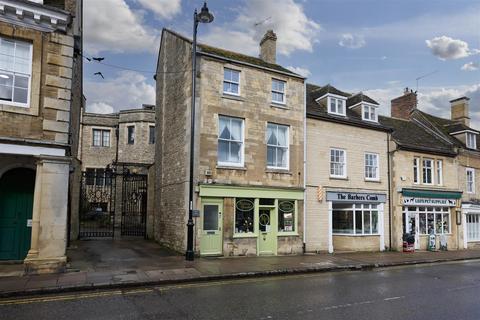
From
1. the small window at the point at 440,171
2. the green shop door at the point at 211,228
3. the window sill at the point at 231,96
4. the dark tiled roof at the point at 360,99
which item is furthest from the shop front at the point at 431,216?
the green shop door at the point at 211,228

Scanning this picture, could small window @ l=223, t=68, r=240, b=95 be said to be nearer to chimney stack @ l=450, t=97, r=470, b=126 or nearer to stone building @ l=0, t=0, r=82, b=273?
stone building @ l=0, t=0, r=82, b=273

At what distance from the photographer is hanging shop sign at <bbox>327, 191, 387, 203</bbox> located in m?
20.3

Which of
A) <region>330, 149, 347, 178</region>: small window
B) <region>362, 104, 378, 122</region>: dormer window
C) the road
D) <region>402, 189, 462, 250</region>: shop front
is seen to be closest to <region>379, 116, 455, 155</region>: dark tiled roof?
<region>362, 104, 378, 122</region>: dormer window

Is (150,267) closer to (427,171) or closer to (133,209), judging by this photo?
(133,209)

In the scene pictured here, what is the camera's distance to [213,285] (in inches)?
448

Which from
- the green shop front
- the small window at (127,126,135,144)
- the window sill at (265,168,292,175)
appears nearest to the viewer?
the green shop front

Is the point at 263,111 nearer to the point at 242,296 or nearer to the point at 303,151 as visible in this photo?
the point at 303,151

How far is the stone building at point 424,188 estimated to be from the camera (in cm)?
2289

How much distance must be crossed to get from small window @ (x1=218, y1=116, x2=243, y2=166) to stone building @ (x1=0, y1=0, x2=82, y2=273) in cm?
669

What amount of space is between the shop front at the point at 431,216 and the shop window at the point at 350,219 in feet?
9.58

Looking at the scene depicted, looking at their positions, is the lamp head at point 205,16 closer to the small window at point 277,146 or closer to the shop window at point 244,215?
the small window at point 277,146

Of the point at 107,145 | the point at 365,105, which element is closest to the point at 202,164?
the point at 365,105

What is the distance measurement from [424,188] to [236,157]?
42.6 feet

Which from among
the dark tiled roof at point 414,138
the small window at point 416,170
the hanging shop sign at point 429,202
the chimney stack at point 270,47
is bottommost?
the hanging shop sign at point 429,202
